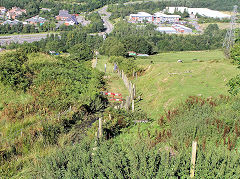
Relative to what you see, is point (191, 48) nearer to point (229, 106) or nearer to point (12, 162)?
point (229, 106)

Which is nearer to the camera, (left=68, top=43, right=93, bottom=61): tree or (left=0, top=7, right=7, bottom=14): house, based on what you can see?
(left=68, top=43, right=93, bottom=61): tree

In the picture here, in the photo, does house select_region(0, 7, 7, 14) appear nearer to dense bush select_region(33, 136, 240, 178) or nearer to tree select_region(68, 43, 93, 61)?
tree select_region(68, 43, 93, 61)

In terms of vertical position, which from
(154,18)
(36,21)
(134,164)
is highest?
(134,164)

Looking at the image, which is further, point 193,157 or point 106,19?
point 106,19

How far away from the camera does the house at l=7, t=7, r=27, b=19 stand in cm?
10274

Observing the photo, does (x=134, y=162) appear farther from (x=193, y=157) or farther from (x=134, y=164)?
(x=193, y=157)

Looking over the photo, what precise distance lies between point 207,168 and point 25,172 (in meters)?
4.49

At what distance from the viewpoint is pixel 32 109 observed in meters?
12.6

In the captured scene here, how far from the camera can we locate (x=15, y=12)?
105750 millimetres

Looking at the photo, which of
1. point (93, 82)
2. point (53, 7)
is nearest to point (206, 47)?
point (93, 82)

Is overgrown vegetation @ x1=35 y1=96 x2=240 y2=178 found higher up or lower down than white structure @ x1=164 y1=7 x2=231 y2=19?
lower down

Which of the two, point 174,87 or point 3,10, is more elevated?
point 3,10

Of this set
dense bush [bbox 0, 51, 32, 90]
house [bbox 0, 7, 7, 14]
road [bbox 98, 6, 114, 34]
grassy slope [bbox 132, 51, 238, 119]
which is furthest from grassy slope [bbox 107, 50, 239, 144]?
house [bbox 0, 7, 7, 14]

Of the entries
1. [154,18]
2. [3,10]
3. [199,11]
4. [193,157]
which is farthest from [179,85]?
[199,11]
